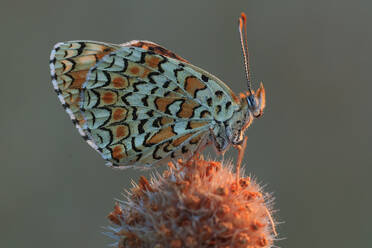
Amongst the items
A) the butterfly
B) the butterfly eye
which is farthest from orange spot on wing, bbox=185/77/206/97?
the butterfly eye

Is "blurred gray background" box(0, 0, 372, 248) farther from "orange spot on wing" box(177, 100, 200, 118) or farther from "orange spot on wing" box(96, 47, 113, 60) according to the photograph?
"orange spot on wing" box(96, 47, 113, 60)

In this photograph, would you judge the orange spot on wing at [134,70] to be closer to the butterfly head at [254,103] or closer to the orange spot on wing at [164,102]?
the orange spot on wing at [164,102]

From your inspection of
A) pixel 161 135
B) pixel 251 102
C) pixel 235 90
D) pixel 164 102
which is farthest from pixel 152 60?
pixel 235 90

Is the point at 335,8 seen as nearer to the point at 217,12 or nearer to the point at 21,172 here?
the point at 217,12

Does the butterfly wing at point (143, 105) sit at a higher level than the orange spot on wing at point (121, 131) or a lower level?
higher

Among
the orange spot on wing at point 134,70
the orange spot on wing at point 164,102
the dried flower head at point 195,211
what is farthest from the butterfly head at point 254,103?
the orange spot on wing at point 134,70

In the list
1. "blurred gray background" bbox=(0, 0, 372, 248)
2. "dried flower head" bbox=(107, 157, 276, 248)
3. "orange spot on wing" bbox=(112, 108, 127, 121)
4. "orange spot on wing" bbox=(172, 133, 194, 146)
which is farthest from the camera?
"blurred gray background" bbox=(0, 0, 372, 248)

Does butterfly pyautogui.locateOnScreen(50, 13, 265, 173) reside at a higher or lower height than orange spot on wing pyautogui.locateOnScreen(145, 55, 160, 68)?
lower
